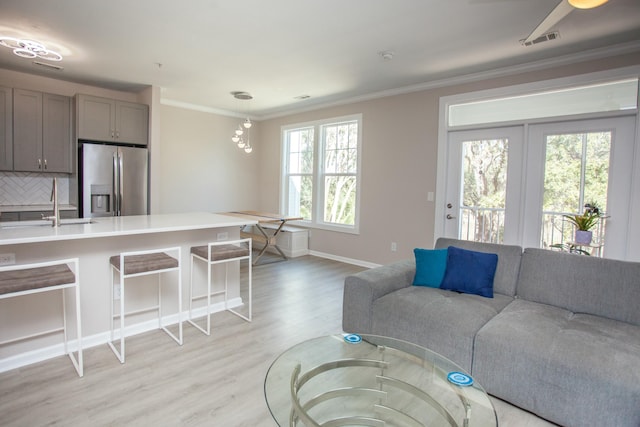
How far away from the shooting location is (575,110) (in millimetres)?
3572

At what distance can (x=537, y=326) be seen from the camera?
214 cm

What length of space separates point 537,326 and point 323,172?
448cm

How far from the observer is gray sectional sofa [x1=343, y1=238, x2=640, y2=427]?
5.78ft

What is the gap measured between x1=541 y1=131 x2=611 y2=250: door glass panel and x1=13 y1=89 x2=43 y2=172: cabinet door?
6162 millimetres

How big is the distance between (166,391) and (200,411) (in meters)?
0.33

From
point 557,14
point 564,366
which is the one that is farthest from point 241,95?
point 564,366

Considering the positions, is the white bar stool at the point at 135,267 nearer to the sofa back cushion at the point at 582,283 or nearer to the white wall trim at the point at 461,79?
the sofa back cushion at the point at 582,283

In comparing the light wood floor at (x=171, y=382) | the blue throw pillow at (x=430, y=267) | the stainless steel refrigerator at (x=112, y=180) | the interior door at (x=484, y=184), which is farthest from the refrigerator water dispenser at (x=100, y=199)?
the interior door at (x=484, y=184)

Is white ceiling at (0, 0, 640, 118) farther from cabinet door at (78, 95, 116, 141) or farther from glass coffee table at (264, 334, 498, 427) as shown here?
glass coffee table at (264, 334, 498, 427)

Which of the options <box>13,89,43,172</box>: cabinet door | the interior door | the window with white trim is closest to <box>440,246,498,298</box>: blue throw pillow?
the interior door

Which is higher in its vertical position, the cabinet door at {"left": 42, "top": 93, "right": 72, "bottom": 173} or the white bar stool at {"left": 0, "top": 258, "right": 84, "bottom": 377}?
the cabinet door at {"left": 42, "top": 93, "right": 72, "bottom": 173}

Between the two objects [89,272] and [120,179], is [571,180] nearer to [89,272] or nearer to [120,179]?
[89,272]

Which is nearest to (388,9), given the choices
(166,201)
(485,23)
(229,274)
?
(485,23)

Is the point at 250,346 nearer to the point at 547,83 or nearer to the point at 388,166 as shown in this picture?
the point at 388,166
